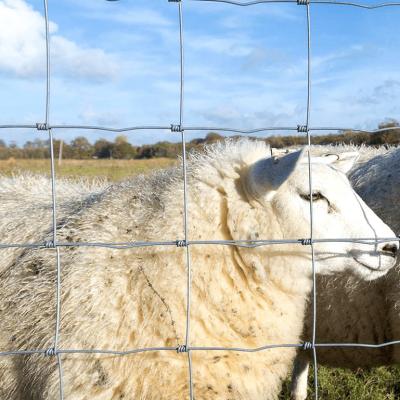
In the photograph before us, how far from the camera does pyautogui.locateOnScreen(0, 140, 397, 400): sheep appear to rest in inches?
97.8

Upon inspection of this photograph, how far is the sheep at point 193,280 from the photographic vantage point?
248 cm

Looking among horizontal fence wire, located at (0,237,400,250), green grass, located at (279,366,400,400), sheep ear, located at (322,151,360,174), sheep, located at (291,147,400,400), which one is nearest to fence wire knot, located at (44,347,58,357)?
horizontal fence wire, located at (0,237,400,250)

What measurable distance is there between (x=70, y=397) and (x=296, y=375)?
2720mm

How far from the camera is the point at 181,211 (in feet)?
9.20

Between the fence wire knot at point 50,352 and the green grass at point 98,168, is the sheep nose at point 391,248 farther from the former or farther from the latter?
the green grass at point 98,168

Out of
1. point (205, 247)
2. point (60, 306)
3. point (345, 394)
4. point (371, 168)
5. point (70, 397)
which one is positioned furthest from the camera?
point (345, 394)

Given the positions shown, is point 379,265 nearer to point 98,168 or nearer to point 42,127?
point 42,127

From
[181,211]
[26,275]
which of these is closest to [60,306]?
[26,275]

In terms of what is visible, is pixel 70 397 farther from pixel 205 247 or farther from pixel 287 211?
pixel 287 211

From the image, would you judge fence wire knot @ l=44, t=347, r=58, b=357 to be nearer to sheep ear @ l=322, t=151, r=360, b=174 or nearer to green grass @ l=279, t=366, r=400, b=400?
sheep ear @ l=322, t=151, r=360, b=174

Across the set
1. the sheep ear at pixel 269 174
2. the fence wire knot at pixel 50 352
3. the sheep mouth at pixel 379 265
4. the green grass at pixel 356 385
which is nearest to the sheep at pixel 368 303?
the green grass at pixel 356 385

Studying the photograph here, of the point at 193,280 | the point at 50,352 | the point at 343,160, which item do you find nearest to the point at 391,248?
the point at 343,160

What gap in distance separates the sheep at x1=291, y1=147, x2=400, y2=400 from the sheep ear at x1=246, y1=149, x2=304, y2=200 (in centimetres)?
128

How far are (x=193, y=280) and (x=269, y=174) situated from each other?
2.26ft
